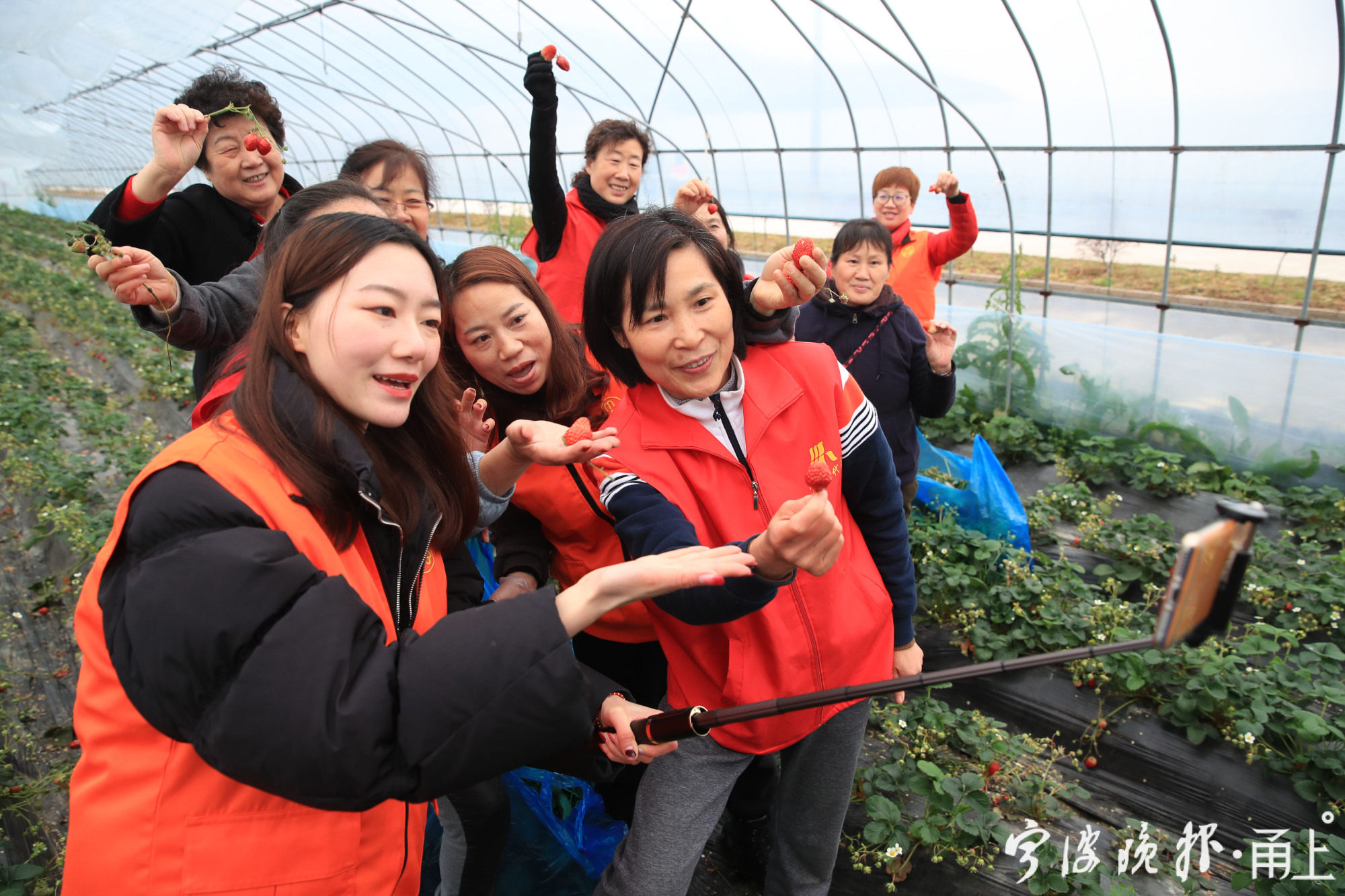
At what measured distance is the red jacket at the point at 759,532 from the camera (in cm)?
142

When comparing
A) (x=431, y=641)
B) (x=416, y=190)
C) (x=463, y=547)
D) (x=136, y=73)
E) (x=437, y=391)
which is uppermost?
(x=136, y=73)

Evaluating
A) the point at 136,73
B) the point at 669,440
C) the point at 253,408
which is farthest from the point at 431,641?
the point at 136,73

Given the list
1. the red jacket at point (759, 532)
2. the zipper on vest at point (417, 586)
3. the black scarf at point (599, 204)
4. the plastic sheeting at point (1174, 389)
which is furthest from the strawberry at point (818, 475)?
the plastic sheeting at point (1174, 389)

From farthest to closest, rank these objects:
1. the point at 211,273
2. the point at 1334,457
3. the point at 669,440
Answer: the point at 1334,457 → the point at 211,273 → the point at 669,440

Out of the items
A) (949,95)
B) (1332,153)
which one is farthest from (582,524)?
(949,95)

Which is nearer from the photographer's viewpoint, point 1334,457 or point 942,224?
point 1334,457

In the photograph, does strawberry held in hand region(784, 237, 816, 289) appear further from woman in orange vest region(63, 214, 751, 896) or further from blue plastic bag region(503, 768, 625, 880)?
blue plastic bag region(503, 768, 625, 880)

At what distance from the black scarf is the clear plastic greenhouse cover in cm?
72

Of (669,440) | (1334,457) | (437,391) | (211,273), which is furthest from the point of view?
(1334,457)

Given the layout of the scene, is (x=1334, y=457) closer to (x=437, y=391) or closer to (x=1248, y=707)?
(x=1248, y=707)

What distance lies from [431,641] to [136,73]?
54.8ft

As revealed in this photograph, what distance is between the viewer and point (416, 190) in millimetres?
2502

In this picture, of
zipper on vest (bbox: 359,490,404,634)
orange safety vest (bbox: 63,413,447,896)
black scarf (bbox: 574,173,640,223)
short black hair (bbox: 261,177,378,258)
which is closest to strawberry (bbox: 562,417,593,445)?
zipper on vest (bbox: 359,490,404,634)

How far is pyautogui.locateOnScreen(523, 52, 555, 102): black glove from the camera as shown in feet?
8.76
